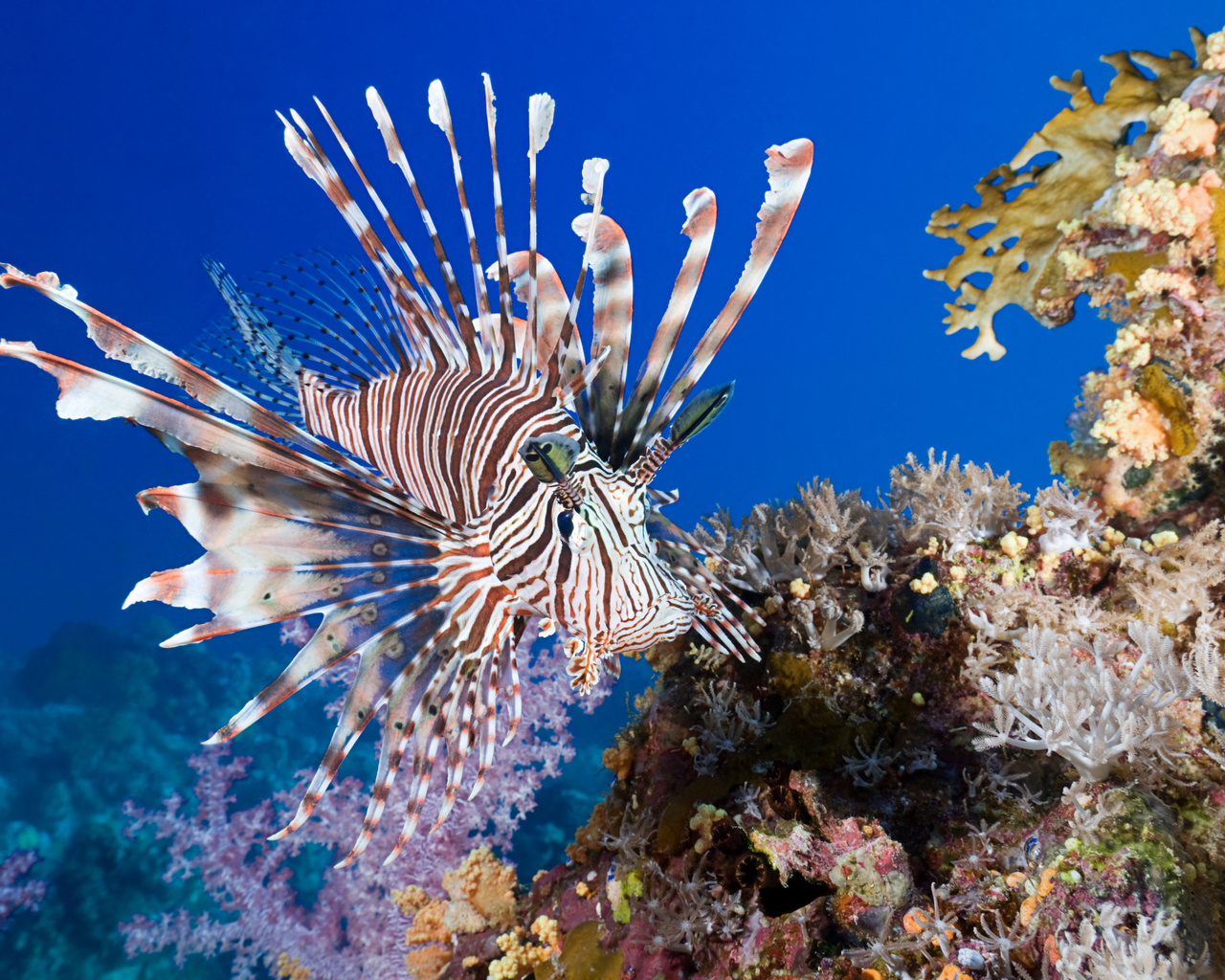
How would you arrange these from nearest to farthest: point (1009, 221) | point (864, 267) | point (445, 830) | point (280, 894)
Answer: point (1009, 221)
point (445, 830)
point (280, 894)
point (864, 267)

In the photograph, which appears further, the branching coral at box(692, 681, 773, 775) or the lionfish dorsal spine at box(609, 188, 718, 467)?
the branching coral at box(692, 681, 773, 775)

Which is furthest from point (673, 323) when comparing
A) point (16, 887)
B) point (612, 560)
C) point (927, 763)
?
point (16, 887)

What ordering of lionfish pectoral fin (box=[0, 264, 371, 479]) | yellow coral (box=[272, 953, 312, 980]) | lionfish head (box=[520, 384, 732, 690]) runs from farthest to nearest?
1. yellow coral (box=[272, 953, 312, 980])
2. lionfish head (box=[520, 384, 732, 690])
3. lionfish pectoral fin (box=[0, 264, 371, 479])

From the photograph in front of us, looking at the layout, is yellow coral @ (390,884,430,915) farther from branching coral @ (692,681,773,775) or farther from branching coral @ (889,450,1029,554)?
branching coral @ (889,450,1029,554)

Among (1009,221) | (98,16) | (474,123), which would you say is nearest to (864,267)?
(474,123)

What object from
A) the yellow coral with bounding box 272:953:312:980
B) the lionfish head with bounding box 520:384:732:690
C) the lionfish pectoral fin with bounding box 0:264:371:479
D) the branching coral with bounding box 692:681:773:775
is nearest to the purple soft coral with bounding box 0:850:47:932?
the yellow coral with bounding box 272:953:312:980

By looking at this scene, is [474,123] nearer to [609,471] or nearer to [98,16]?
[98,16]

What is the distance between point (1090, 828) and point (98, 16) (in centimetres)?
9024

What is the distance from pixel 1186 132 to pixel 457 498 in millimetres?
3214

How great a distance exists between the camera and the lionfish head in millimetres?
1884

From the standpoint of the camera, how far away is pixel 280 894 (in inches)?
255

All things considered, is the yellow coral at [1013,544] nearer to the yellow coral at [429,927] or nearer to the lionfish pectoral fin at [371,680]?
the lionfish pectoral fin at [371,680]

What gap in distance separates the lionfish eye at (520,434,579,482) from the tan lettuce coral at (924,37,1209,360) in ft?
7.56

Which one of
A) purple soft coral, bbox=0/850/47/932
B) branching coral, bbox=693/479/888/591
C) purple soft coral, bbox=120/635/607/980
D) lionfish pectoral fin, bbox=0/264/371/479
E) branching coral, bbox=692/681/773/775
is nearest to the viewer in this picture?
lionfish pectoral fin, bbox=0/264/371/479
